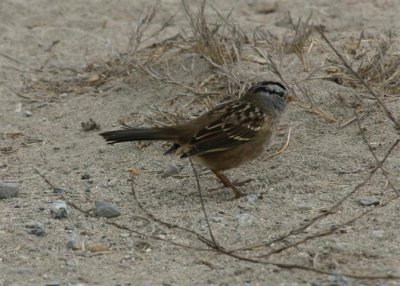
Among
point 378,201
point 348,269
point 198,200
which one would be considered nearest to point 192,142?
point 198,200

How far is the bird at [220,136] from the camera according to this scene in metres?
5.63

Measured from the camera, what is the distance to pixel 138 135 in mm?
5617

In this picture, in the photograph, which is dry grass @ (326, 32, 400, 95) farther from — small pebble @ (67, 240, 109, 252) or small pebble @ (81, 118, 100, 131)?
small pebble @ (67, 240, 109, 252)

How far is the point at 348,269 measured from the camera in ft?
14.2

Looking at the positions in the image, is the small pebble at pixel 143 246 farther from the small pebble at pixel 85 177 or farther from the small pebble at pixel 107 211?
the small pebble at pixel 85 177

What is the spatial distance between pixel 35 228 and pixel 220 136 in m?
1.38

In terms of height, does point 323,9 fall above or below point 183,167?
above

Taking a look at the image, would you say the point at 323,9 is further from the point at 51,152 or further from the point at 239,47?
the point at 51,152

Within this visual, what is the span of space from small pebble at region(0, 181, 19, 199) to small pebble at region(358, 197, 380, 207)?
221cm

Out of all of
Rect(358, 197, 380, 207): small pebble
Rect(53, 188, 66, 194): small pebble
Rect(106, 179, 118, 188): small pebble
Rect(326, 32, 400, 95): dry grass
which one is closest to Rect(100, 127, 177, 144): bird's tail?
Rect(106, 179, 118, 188): small pebble

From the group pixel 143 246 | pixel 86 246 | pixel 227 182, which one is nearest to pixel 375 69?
pixel 227 182

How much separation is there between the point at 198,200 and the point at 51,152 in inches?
62.7

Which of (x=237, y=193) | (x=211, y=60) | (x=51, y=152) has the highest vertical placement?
(x=211, y=60)

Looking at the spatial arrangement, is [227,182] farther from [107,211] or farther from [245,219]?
[107,211]
